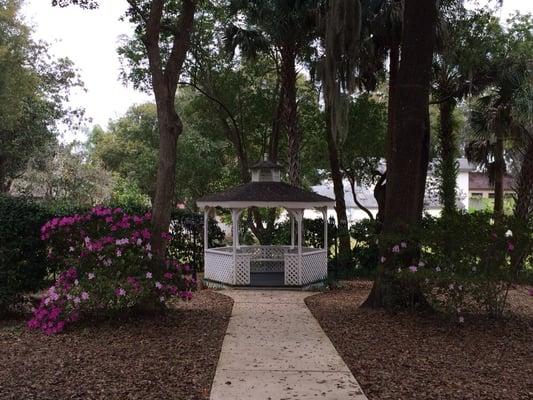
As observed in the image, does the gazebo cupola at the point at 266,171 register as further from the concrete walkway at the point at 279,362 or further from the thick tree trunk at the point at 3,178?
the thick tree trunk at the point at 3,178

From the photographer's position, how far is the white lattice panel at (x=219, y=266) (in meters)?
12.7

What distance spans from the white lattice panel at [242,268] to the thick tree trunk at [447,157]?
7045mm

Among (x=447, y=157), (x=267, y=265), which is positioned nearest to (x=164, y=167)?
(x=267, y=265)

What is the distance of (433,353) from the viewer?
6090 mm

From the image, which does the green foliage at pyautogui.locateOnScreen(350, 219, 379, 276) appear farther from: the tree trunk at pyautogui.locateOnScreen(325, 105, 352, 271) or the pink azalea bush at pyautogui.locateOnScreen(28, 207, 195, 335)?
the pink azalea bush at pyautogui.locateOnScreen(28, 207, 195, 335)

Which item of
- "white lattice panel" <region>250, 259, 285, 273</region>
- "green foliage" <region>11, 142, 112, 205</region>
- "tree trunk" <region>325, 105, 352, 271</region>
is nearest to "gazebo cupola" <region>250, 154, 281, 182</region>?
"tree trunk" <region>325, 105, 352, 271</region>

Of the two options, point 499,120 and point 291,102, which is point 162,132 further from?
point 499,120

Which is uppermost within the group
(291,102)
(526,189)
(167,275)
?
(291,102)

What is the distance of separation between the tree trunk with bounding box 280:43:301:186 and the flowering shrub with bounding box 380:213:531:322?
869cm

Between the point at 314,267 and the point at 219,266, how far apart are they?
2.40 metres

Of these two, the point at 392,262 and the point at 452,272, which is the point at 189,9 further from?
the point at 452,272

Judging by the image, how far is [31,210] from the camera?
7957 mm

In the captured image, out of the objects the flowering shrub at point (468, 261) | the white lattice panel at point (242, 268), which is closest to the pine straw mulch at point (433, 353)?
the flowering shrub at point (468, 261)

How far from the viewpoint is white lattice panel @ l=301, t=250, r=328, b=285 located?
12.8 m
